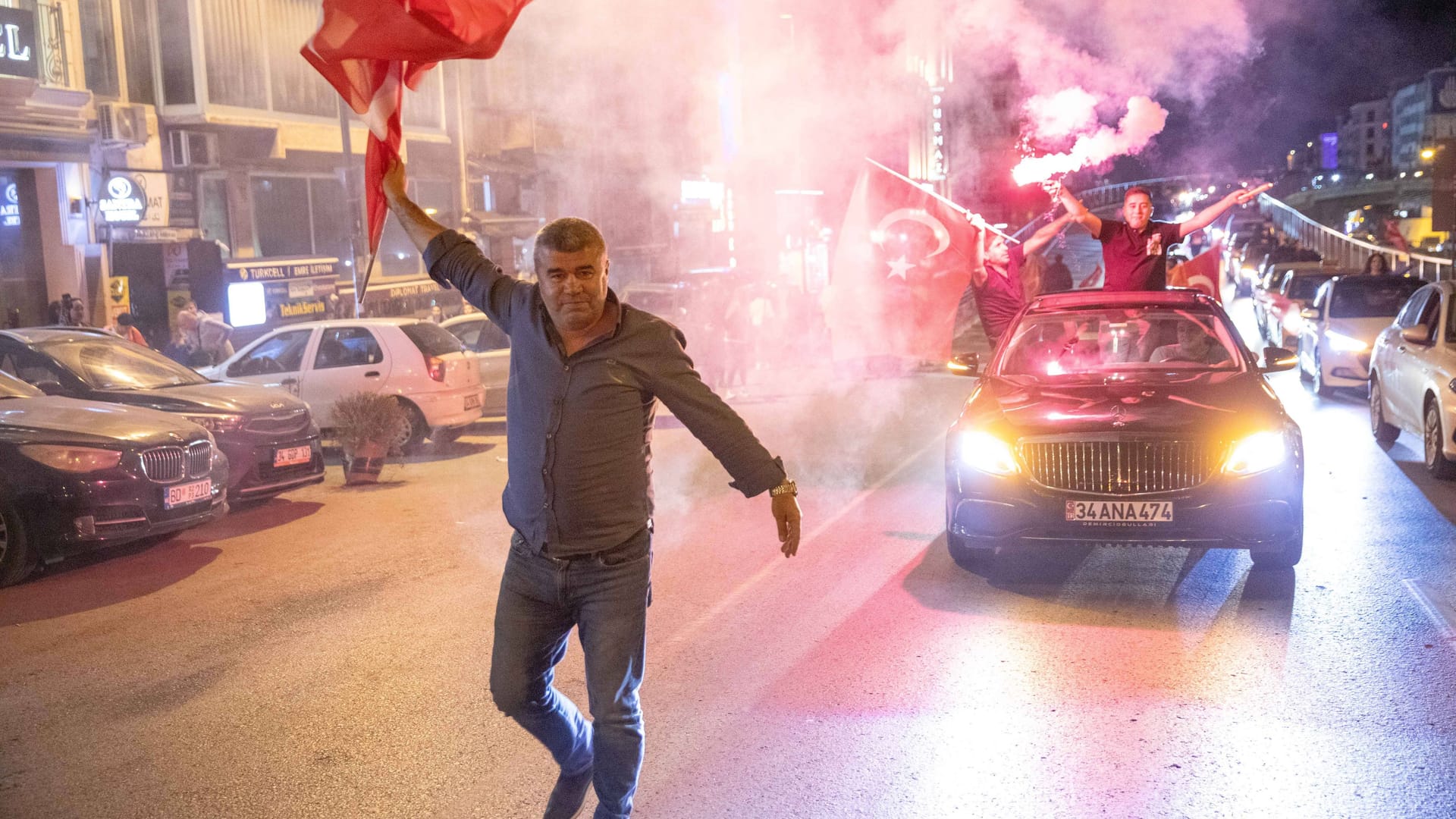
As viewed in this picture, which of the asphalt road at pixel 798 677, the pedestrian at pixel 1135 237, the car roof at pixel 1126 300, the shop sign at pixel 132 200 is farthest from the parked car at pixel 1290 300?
the shop sign at pixel 132 200

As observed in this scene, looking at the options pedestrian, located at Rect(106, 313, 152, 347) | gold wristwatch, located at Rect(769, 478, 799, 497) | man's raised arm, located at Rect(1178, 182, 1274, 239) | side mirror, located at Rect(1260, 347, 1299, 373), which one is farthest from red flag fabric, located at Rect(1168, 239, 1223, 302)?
pedestrian, located at Rect(106, 313, 152, 347)

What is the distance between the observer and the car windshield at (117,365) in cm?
950

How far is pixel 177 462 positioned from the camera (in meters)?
8.02

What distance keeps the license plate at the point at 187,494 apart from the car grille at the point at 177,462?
0.18 feet

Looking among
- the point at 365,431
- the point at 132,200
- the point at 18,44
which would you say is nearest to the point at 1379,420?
the point at 365,431

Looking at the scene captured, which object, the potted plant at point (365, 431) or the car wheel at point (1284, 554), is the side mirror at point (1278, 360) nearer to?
the car wheel at point (1284, 554)

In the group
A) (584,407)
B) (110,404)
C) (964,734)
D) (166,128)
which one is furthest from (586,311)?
(166,128)

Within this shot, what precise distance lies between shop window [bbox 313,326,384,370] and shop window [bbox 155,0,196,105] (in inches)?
386

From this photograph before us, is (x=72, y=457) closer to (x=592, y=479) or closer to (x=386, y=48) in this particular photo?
(x=386, y=48)

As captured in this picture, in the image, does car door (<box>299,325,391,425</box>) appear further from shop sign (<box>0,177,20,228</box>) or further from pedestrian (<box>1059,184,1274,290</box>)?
shop sign (<box>0,177,20,228</box>)

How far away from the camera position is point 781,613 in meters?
6.10

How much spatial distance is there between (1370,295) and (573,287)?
1485 centimetres

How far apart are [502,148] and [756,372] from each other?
34.7 feet

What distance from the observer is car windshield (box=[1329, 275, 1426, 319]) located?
1529cm
